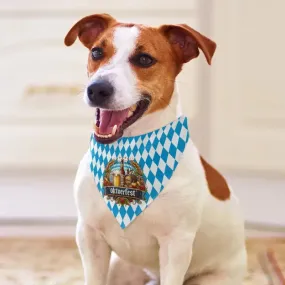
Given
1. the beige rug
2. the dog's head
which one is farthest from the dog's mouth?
the beige rug

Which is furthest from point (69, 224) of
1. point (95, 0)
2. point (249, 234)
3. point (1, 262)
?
point (95, 0)

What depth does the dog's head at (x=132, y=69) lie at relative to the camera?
1147mm

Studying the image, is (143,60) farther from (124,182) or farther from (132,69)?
(124,182)

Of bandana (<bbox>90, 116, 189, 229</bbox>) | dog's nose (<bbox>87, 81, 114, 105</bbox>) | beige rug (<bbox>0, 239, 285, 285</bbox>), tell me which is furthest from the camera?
beige rug (<bbox>0, 239, 285, 285</bbox>)

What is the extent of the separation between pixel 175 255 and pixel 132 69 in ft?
1.34

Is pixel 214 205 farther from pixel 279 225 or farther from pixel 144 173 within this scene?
pixel 279 225

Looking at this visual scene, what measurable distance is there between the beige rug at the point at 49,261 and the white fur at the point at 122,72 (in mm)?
677

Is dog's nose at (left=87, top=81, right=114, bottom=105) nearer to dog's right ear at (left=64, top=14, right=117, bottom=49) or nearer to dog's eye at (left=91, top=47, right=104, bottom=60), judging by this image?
dog's eye at (left=91, top=47, right=104, bottom=60)

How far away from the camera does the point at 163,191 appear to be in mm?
1225

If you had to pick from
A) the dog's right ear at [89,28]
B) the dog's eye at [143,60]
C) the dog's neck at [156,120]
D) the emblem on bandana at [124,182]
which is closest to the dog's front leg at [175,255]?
the emblem on bandana at [124,182]

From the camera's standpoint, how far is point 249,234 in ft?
6.56

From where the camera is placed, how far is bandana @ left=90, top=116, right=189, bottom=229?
4.05ft

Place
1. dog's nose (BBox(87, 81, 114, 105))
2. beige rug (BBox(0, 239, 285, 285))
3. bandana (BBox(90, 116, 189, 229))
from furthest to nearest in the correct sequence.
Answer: beige rug (BBox(0, 239, 285, 285))
bandana (BBox(90, 116, 189, 229))
dog's nose (BBox(87, 81, 114, 105))

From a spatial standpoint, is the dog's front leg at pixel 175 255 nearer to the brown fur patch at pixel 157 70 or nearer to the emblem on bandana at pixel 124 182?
the emblem on bandana at pixel 124 182
